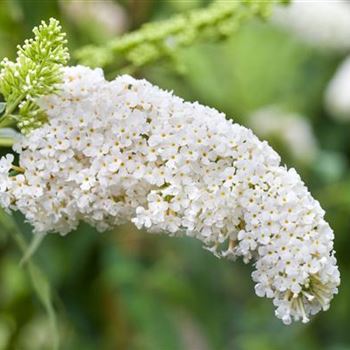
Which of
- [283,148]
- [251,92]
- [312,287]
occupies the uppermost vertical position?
[251,92]

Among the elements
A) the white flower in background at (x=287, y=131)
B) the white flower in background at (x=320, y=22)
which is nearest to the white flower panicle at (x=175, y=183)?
the white flower in background at (x=287, y=131)

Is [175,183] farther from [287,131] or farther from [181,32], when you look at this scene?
[287,131]

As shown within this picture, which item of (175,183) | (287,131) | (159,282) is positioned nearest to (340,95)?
(287,131)

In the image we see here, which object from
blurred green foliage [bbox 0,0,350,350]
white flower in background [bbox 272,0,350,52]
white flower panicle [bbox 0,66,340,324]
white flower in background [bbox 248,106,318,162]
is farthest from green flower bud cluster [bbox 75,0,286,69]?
white flower in background [bbox 272,0,350,52]

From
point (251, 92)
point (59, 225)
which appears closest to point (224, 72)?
point (251, 92)

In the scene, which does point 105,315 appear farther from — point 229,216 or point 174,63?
point 229,216

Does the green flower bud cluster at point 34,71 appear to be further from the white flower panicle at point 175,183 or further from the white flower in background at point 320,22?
the white flower in background at point 320,22
